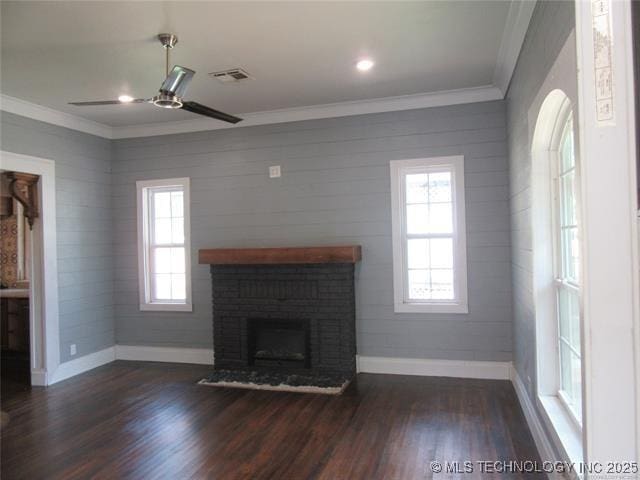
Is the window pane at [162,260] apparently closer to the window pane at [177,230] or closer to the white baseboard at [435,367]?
the window pane at [177,230]

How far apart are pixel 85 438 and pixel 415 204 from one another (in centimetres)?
366

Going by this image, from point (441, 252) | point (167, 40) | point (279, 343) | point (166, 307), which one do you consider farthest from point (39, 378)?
point (441, 252)

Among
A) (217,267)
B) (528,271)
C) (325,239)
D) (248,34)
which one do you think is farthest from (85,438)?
(528,271)

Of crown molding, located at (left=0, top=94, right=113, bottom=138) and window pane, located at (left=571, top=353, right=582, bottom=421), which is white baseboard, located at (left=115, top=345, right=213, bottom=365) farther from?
window pane, located at (left=571, top=353, right=582, bottom=421)

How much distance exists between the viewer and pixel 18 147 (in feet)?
14.1

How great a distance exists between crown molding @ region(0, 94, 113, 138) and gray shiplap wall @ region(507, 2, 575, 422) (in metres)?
4.63

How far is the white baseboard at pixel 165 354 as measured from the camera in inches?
205

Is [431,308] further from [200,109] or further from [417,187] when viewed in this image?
[200,109]

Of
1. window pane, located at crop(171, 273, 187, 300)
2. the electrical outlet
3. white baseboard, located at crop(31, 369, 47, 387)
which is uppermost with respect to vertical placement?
the electrical outlet

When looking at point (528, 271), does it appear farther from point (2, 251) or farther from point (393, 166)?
point (2, 251)

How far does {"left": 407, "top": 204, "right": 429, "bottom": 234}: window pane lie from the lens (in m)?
4.56

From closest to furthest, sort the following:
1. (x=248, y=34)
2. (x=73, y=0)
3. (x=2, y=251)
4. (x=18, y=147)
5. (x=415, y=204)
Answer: (x=73, y=0) < (x=248, y=34) < (x=18, y=147) < (x=415, y=204) < (x=2, y=251)

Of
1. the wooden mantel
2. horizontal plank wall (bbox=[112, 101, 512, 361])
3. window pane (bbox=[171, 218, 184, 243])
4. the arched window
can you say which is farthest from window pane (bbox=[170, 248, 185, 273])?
the arched window

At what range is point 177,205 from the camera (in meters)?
5.41
